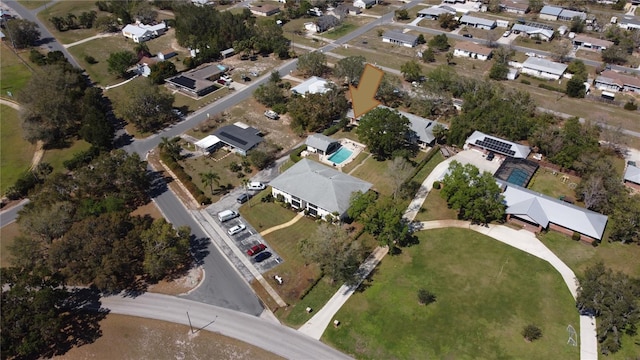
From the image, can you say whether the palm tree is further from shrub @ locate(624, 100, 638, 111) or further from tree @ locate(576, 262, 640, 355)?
shrub @ locate(624, 100, 638, 111)

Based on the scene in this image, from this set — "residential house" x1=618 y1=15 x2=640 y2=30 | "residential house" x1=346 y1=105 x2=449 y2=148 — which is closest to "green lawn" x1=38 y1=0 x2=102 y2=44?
"residential house" x1=346 y1=105 x2=449 y2=148

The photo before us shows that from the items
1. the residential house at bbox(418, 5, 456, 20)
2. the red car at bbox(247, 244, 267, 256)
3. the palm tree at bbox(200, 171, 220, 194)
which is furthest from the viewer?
the residential house at bbox(418, 5, 456, 20)

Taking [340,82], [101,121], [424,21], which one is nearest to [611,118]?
[340,82]

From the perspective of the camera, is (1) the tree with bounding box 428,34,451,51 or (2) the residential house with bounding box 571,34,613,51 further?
(1) the tree with bounding box 428,34,451,51

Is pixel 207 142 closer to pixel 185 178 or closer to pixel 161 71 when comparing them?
pixel 185 178

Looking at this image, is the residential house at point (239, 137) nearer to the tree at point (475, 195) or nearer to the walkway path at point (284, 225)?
the walkway path at point (284, 225)

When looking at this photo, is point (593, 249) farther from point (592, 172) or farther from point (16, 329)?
point (16, 329)
